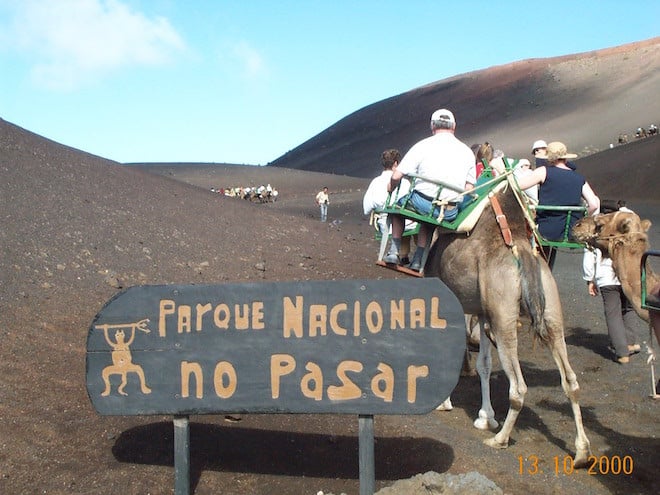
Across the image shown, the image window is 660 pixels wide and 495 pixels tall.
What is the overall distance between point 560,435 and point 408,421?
1.60 metres

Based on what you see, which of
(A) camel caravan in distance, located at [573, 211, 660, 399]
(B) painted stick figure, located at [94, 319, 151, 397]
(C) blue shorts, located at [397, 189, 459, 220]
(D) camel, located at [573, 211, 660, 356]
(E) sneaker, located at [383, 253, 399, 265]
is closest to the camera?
(B) painted stick figure, located at [94, 319, 151, 397]

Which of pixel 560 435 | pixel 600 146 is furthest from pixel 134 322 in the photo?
pixel 600 146

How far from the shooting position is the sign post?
607 cm

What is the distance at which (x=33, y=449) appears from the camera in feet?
23.0

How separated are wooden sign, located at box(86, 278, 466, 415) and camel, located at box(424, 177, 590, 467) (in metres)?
2.08

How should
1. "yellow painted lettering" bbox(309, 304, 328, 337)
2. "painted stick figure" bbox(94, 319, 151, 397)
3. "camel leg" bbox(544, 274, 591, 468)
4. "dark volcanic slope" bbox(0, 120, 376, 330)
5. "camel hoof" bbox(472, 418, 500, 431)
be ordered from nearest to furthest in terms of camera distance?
1. "yellow painted lettering" bbox(309, 304, 328, 337)
2. "painted stick figure" bbox(94, 319, 151, 397)
3. "camel leg" bbox(544, 274, 591, 468)
4. "camel hoof" bbox(472, 418, 500, 431)
5. "dark volcanic slope" bbox(0, 120, 376, 330)

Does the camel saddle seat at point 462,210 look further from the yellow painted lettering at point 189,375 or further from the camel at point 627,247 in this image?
the yellow painted lettering at point 189,375

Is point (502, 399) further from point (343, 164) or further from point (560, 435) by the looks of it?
point (343, 164)

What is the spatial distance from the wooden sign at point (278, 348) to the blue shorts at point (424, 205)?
2503 millimetres

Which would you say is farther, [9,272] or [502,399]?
[9,272]

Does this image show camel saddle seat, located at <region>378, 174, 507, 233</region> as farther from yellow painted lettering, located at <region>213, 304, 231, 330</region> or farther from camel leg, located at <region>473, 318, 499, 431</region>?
yellow painted lettering, located at <region>213, 304, 231, 330</region>
